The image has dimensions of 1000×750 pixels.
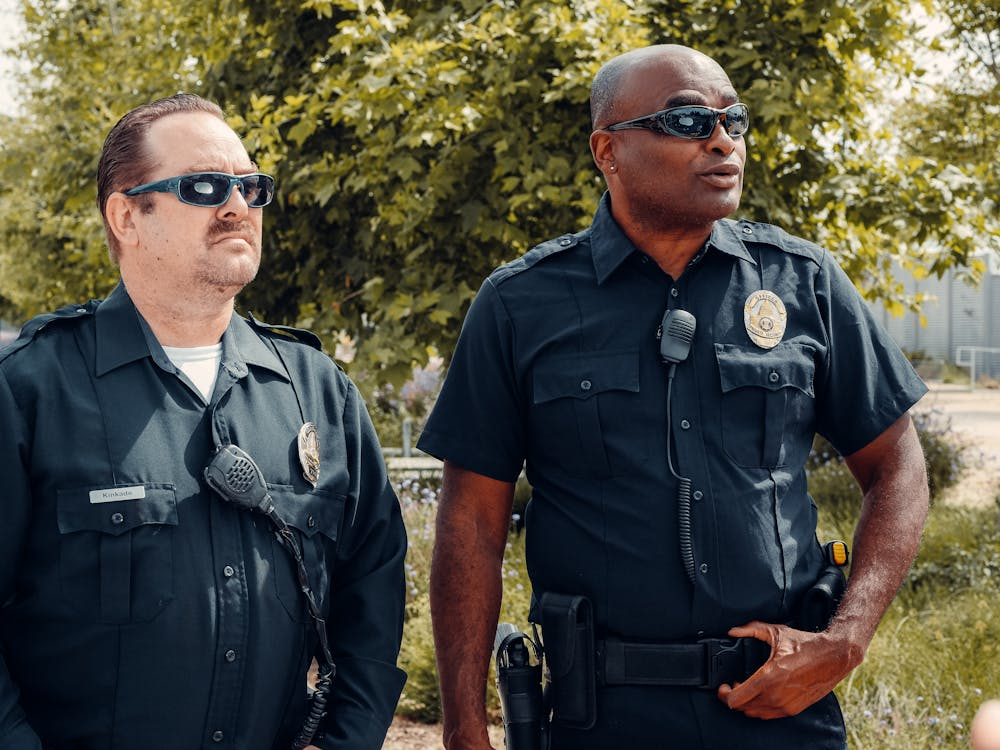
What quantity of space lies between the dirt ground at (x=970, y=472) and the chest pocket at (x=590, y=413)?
2.97m

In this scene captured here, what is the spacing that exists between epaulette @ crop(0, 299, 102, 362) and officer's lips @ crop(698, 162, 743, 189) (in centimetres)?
130

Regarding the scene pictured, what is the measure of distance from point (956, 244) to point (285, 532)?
5.07 meters

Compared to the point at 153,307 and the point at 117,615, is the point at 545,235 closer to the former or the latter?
the point at 153,307

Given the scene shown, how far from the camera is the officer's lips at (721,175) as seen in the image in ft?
7.77

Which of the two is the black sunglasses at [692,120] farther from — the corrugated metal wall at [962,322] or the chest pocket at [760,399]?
the corrugated metal wall at [962,322]

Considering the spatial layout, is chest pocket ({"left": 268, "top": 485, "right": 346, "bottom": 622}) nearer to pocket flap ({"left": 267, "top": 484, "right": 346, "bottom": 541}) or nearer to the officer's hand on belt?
pocket flap ({"left": 267, "top": 484, "right": 346, "bottom": 541})

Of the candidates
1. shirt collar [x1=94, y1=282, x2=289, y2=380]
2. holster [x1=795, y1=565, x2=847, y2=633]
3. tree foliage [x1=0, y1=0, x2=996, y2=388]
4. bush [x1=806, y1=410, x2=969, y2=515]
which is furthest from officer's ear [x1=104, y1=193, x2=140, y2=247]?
bush [x1=806, y1=410, x2=969, y2=515]

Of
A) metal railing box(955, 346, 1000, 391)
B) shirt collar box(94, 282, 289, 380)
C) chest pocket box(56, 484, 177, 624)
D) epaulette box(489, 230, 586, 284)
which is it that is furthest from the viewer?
metal railing box(955, 346, 1000, 391)

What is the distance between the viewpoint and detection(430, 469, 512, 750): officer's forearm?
240 cm

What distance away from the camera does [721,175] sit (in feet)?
7.80

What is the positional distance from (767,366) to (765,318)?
0.12 m

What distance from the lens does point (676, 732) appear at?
7.22ft

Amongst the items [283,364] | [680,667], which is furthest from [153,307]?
[680,667]

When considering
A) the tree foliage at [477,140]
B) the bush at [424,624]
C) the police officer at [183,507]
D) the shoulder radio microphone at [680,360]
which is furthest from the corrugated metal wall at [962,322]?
the police officer at [183,507]
